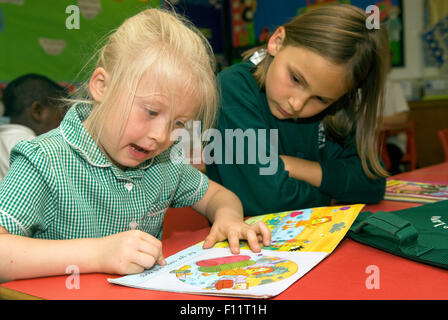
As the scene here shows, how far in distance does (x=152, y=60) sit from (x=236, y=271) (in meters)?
0.36

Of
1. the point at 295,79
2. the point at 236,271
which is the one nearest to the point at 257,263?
the point at 236,271

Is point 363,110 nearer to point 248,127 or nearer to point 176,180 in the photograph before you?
point 248,127

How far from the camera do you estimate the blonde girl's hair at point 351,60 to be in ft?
3.14

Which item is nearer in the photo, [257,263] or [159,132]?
[257,263]

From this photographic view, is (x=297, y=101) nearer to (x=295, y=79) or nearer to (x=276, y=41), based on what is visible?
(x=295, y=79)

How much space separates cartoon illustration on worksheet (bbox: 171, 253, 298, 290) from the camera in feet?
1.60

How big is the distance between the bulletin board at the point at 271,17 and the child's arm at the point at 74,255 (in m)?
3.48

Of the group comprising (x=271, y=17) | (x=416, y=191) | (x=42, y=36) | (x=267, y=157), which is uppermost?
(x=271, y=17)

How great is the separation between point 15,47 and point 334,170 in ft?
7.71

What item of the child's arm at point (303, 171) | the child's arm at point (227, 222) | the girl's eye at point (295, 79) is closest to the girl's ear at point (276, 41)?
the girl's eye at point (295, 79)

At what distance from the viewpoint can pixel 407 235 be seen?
0.56 metres

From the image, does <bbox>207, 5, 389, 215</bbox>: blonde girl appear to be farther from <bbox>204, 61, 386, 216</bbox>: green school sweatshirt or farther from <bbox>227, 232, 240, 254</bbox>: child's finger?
<bbox>227, 232, 240, 254</bbox>: child's finger

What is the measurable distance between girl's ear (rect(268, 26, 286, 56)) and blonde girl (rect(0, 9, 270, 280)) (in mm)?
310

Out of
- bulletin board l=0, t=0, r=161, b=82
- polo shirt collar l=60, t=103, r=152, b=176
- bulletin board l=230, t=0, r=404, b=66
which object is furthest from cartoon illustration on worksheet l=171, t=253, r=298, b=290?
bulletin board l=230, t=0, r=404, b=66
